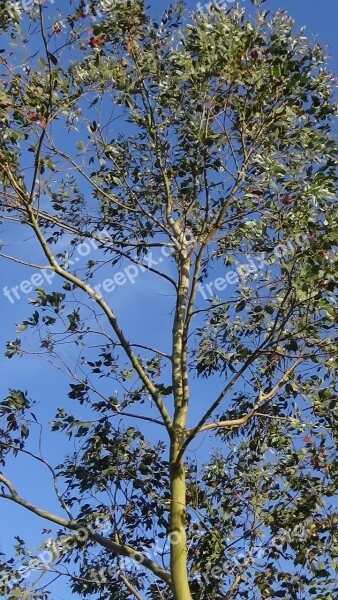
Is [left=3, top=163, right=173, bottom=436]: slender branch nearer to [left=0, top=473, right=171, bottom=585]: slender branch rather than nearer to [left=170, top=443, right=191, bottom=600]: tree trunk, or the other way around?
[left=170, top=443, right=191, bottom=600]: tree trunk

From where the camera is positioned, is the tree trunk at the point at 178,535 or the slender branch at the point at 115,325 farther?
the slender branch at the point at 115,325

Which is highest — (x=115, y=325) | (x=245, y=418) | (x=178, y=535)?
(x=115, y=325)

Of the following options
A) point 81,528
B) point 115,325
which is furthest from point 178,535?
point 115,325

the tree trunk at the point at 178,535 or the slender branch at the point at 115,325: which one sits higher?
the slender branch at the point at 115,325

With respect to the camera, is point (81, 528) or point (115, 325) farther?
point (115, 325)

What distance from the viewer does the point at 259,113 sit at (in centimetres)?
709

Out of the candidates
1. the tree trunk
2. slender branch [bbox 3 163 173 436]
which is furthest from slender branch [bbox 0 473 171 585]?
slender branch [bbox 3 163 173 436]

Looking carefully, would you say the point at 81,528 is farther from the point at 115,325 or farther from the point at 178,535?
the point at 115,325

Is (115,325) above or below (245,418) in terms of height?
above

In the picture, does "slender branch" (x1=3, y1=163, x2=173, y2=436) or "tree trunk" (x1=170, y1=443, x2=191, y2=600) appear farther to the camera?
"slender branch" (x1=3, y1=163, x2=173, y2=436)

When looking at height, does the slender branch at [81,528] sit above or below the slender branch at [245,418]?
below

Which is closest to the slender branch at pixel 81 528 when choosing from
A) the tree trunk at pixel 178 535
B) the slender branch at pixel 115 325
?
the tree trunk at pixel 178 535

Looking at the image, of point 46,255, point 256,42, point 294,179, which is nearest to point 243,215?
point 294,179

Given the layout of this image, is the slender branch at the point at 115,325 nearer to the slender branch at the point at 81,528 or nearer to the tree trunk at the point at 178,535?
the tree trunk at the point at 178,535
